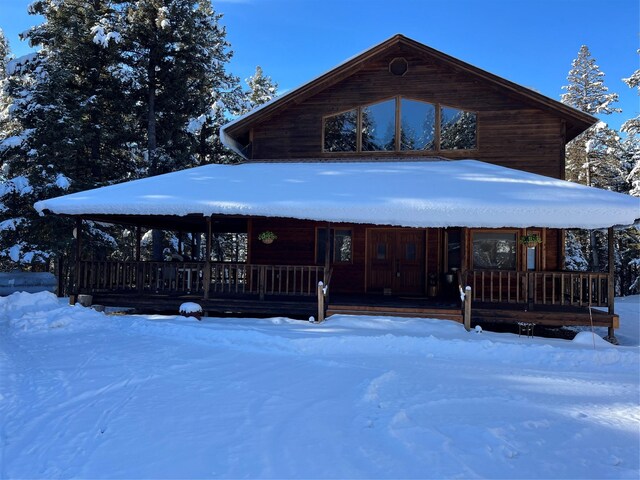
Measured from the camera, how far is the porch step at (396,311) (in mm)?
9812

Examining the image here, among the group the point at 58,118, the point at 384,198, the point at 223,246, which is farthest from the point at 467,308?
the point at 223,246

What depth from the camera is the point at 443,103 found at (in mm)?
13492

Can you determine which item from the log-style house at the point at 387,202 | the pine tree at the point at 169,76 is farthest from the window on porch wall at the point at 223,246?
the log-style house at the point at 387,202

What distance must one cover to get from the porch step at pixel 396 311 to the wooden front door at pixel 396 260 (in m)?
3.46

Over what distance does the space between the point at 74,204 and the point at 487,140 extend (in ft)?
38.5

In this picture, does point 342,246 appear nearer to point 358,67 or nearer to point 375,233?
point 375,233

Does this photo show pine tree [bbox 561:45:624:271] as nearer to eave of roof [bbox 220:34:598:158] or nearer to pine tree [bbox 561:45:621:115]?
pine tree [bbox 561:45:621:115]

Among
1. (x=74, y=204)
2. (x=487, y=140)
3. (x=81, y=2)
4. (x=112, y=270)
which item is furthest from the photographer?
(x=81, y=2)

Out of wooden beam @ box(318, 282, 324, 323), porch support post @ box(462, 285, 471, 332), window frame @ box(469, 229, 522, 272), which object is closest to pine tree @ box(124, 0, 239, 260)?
wooden beam @ box(318, 282, 324, 323)

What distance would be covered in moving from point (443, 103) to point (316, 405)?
1117cm

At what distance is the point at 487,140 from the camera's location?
1323cm

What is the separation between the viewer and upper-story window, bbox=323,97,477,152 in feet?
44.3

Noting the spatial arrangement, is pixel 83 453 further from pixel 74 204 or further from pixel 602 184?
pixel 602 184

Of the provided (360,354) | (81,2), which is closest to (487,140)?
(360,354)
